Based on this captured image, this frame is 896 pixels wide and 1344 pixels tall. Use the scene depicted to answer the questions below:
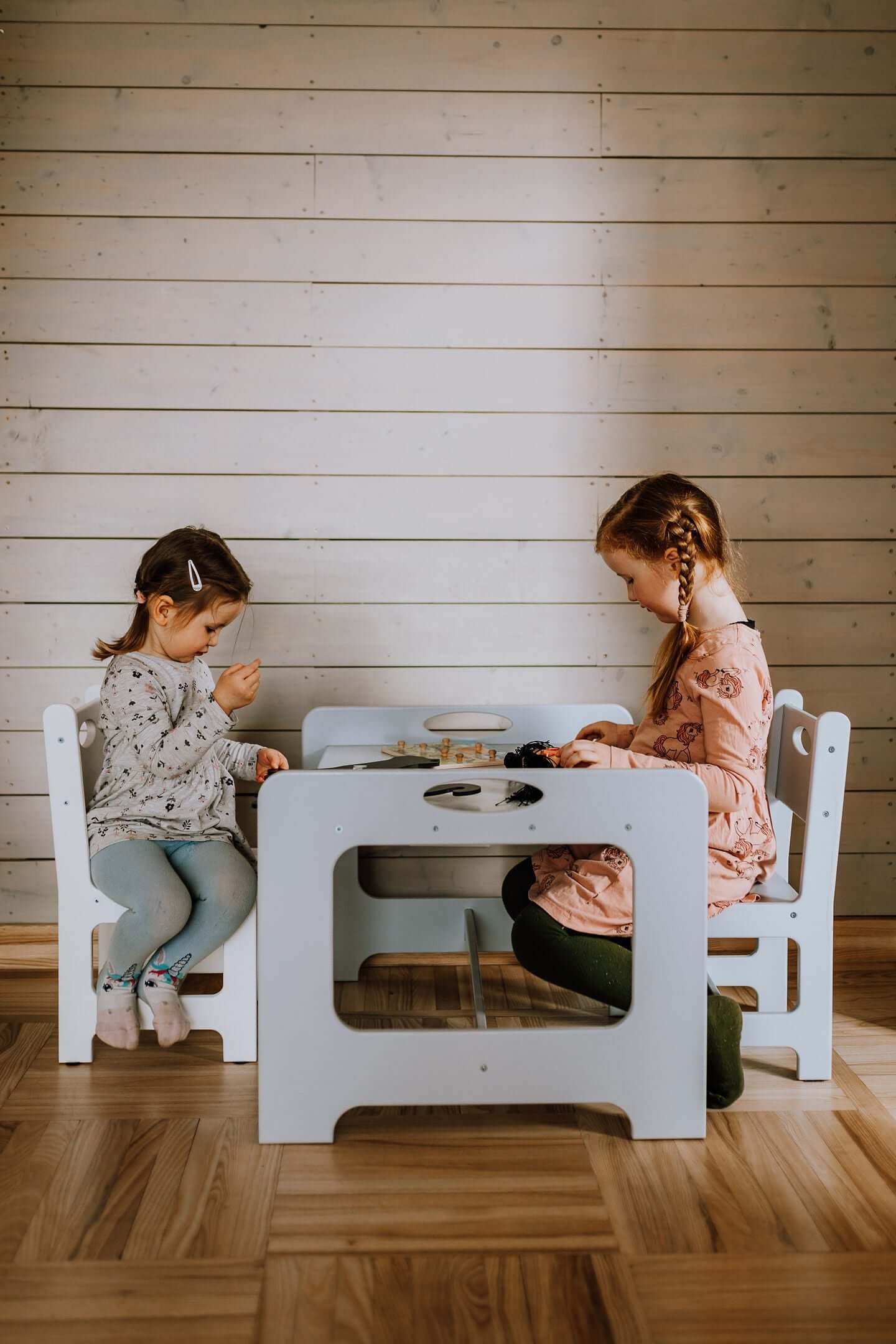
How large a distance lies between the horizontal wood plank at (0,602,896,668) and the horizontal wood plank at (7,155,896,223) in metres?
0.66

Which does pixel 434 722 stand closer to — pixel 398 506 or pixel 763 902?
pixel 398 506

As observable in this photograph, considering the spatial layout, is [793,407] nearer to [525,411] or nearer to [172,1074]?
[525,411]

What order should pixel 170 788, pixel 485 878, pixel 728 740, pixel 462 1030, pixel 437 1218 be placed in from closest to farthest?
pixel 437 1218, pixel 462 1030, pixel 728 740, pixel 170 788, pixel 485 878

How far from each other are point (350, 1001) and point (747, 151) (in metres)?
1.57

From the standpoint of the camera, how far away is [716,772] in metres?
1.43

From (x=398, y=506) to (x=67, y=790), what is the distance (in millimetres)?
727

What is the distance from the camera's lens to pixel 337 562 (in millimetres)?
1932

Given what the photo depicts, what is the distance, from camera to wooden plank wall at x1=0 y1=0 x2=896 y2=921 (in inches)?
73.0

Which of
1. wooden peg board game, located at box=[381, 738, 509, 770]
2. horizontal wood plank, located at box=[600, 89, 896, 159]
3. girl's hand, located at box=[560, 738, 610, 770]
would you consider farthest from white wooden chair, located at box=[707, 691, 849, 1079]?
horizontal wood plank, located at box=[600, 89, 896, 159]

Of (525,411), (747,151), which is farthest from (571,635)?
(747,151)

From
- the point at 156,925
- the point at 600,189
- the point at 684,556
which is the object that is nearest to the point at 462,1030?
the point at 156,925

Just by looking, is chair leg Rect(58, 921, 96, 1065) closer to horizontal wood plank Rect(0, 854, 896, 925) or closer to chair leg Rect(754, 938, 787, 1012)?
horizontal wood plank Rect(0, 854, 896, 925)

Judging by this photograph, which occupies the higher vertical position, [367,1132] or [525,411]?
[525,411]

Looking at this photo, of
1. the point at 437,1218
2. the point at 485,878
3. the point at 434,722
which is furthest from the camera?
the point at 485,878
